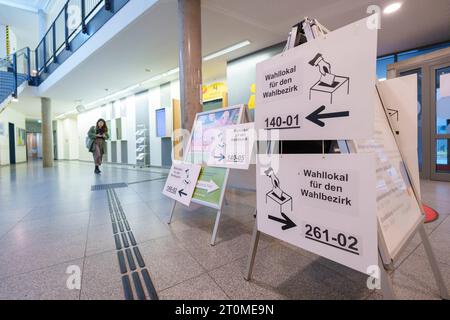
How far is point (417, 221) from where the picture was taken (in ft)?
3.28

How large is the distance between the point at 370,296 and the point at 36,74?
37.1 ft

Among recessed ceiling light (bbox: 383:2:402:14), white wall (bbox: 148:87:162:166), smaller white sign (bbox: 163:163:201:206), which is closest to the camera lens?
smaller white sign (bbox: 163:163:201:206)

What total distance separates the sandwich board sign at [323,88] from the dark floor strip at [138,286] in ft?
3.37

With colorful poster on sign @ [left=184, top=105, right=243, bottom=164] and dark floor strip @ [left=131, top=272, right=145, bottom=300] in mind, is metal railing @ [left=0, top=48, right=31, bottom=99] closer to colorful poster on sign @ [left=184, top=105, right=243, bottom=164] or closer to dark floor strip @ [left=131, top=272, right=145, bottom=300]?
A: colorful poster on sign @ [left=184, top=105, right=243, bottom=164]

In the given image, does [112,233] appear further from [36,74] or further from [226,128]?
[36,74]

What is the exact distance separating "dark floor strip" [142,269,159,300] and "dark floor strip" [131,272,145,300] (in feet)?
0.09

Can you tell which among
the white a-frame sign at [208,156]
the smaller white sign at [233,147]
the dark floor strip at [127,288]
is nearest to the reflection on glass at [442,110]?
the white a-frame sign at [208,156]

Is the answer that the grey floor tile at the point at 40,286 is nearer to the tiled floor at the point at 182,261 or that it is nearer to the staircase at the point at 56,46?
the tiled floor at the point at 182,261

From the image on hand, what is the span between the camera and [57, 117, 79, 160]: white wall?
13766mm

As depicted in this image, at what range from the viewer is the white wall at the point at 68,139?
13766 millimetres

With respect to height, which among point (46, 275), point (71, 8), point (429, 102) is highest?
point (71, 8)

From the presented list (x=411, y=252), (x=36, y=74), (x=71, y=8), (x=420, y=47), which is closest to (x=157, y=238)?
(x=411, y=252)

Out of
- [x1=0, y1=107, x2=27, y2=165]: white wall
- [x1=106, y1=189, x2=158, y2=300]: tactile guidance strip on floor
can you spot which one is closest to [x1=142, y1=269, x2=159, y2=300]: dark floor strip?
[x1=106, y1=189, x2=158, y2=300]: tactile guidance strip on floor

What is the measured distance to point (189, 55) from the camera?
2.79m
